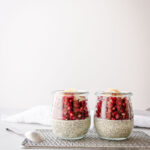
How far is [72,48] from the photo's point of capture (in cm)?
390

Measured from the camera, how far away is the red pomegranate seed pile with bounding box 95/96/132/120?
973 mm

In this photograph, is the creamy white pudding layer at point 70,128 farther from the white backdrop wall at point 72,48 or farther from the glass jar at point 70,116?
the white backdrop wall at point 72,48

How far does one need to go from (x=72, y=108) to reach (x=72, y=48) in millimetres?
2970

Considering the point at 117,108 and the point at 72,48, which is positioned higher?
the point at 72,48

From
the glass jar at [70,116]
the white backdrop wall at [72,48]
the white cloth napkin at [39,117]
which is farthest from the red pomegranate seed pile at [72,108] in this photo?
the white backdrop wall at [72,48]

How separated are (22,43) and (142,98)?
193 centimetres

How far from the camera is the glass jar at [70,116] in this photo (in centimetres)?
97

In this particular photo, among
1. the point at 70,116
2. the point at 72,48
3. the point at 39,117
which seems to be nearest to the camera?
the point at 70,116

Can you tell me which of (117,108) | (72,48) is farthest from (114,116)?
(72,48)

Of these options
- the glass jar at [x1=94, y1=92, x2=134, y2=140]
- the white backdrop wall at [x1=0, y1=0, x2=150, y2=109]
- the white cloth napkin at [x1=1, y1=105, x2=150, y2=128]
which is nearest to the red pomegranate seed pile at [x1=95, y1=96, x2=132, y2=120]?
the glass jar at [x1=94, y1=92, x2=134, y2=140]

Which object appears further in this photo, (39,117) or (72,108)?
(39,117)

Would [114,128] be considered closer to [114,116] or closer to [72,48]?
[114,116]

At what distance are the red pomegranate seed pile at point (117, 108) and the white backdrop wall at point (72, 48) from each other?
2.84m

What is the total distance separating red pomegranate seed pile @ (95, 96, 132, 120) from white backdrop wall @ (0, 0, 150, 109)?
2.84 metres
